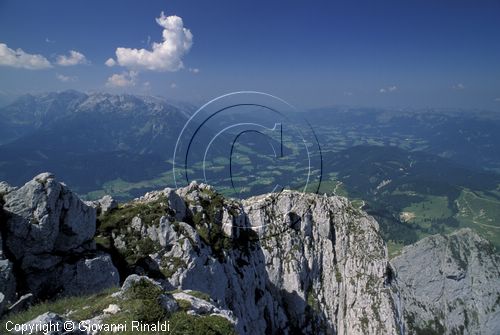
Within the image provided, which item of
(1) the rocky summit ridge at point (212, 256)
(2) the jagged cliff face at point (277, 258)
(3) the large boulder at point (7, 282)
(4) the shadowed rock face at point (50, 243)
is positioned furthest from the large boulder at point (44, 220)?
(2) the jagged cliff face at point (277, 258)

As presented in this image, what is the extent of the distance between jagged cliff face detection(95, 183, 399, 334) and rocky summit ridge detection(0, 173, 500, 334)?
0.87ft

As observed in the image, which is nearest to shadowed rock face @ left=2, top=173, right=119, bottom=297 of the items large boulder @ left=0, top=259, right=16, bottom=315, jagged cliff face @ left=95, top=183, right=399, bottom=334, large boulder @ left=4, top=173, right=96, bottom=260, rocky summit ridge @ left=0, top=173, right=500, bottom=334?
large boulder @ left=4, top=173, right=96, bottom=260

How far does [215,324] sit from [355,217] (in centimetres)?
9731

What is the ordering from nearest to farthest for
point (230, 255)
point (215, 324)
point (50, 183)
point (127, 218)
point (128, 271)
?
point (215, 324), point (50, 183), point (128, 271), point (127, 218), point (230, 255)

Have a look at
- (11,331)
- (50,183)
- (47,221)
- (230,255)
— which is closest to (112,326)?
(11,331)

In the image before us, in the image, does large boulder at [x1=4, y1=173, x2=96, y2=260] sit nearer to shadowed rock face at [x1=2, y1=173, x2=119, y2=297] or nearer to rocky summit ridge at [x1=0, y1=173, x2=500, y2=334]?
shadowed rock face at [x1=2, y1=173, x2=119, y2=297]

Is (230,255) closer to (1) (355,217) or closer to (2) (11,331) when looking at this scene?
(2) (11,331)

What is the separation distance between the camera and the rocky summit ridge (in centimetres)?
3588

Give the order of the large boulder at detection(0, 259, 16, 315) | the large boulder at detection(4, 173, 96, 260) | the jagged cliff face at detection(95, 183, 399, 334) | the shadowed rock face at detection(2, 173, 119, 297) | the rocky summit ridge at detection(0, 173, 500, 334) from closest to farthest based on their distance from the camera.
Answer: the large boulder at detection(0, 259, 16, 315)
the shadowed rock face at detection(2, 173, 119, 297)
the rocky summit ridge at detection(0, 173, 500, 334)
the large boulder at detection(4, 173, 96, 260)
the jagged cliff face at detection(95, 183, 399, 334)

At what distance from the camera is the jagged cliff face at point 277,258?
5491 cm

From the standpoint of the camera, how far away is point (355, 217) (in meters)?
115

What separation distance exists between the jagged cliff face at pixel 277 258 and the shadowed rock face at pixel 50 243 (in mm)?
8253

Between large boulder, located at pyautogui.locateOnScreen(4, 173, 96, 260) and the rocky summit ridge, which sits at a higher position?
large boulder, located at pyautogui.locateOnScreen(4, 173, 96, 260)

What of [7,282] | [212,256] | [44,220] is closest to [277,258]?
[212,256]
